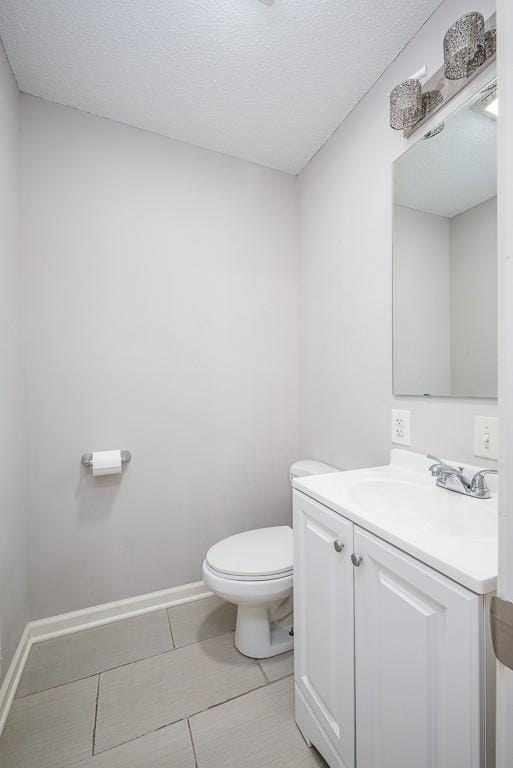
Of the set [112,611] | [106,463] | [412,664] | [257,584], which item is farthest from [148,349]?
[412,664]

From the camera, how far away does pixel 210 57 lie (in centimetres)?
133

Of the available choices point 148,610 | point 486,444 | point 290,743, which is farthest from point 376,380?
point 148,610

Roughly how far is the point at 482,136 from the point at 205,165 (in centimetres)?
138

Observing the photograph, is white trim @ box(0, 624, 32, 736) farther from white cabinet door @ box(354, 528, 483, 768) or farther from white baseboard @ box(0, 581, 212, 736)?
white cabinet door @ box(354, 528, 483, 768)

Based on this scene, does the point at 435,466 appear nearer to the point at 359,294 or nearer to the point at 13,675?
the point at 359,294

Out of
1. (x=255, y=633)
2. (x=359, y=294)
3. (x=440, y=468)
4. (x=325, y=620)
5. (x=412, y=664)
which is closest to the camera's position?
(x=412, y=664)

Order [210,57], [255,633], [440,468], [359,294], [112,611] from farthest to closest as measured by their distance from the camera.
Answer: [112,611]
[359,294]
[255,633]
[210,57]
[440,468]

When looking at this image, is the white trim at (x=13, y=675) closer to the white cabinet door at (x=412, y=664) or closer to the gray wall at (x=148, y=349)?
the gray wall at (x=148, y=349)

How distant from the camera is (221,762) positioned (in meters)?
1.03

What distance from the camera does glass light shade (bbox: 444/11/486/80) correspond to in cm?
97

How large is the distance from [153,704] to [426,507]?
1.26m

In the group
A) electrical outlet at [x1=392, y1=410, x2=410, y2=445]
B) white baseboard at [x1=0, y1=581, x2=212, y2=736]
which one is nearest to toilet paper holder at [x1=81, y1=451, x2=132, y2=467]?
white baseboard at [x1=0, y1=581, x2=212, y2=736]

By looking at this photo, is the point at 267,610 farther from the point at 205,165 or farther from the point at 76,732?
the point at 205,165

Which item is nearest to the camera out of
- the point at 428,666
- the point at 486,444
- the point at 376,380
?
the point at 428,666
